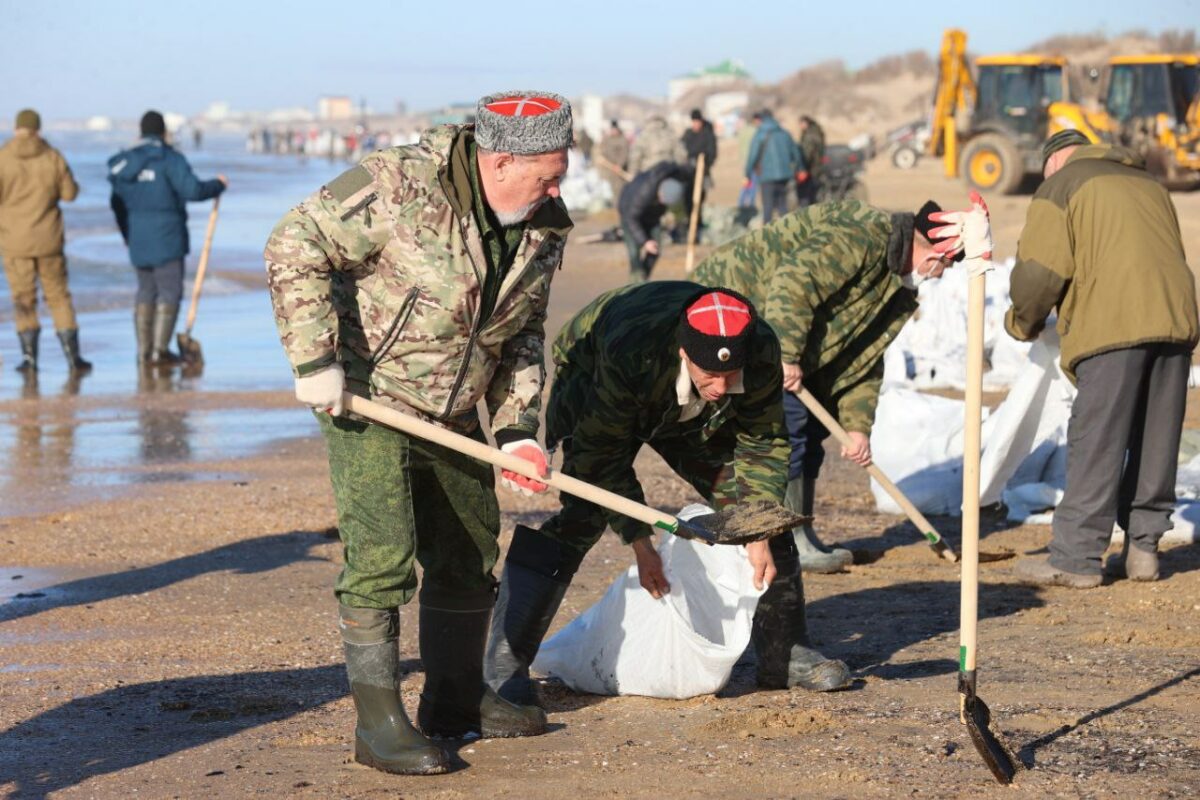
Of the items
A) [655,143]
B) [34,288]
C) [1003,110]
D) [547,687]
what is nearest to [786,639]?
[547,687]

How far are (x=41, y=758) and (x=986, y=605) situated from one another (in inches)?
136

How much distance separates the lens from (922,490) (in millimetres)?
7754

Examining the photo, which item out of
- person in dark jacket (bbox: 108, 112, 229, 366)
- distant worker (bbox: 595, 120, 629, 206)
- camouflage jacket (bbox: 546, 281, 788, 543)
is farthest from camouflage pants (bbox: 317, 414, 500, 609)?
distant worker (bbox: 595, 120, 629, 206)

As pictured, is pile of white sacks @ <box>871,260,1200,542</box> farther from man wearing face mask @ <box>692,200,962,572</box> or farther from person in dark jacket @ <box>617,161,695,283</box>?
person in dark jacket @ <box>617,161,695,283</box>

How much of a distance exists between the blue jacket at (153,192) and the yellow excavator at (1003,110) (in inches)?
663

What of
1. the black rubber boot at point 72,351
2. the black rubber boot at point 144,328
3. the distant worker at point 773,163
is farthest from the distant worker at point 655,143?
the black rubber boot at point 72,351

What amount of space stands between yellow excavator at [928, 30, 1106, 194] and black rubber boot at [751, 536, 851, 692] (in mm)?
21783

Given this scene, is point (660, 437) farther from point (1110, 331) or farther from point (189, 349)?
point (189, 349)

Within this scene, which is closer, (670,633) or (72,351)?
(670,633)

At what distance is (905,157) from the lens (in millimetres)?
35156

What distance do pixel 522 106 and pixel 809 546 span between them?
331 centimetres

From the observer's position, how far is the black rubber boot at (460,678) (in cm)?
435

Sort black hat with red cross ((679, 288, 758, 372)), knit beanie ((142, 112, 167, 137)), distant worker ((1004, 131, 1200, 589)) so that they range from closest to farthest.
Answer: black hat with red cross ((679, 288, 758, 372)) < distant worker ((1004, 131, 1200, 589)) < knit beanie ((142, 112, 167, 137))

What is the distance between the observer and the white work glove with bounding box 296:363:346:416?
3.76 metres
